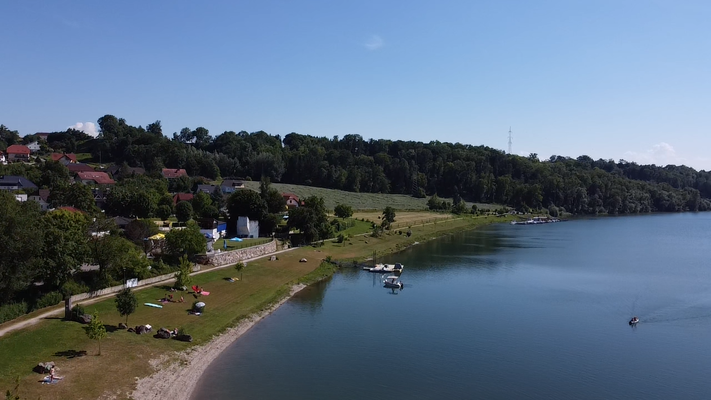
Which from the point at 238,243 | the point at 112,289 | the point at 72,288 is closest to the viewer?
the point at 72,288

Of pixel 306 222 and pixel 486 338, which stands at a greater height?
pixel 306 222

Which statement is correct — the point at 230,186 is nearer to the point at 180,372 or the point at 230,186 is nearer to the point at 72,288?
the point at 72,288

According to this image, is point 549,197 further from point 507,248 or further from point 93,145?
point 93,145

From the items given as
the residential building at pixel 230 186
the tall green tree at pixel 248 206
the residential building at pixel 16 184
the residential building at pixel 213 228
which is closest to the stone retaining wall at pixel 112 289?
the residential building at pixel 213 228

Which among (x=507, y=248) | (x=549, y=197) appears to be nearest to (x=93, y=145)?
(x=507, y=248)

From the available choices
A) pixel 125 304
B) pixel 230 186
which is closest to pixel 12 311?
pixel 125 304

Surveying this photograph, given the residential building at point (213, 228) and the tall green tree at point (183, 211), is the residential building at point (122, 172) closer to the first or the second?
the tall green tree at point (183, 211)

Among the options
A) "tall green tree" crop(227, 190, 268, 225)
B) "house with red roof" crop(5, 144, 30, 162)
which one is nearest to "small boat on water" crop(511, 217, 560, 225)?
"tall green tree" crop(227, 190, 268, 225)

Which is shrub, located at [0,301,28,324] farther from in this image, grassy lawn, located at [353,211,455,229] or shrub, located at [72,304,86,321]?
grassy lawn, located at [353,211,455,229]
